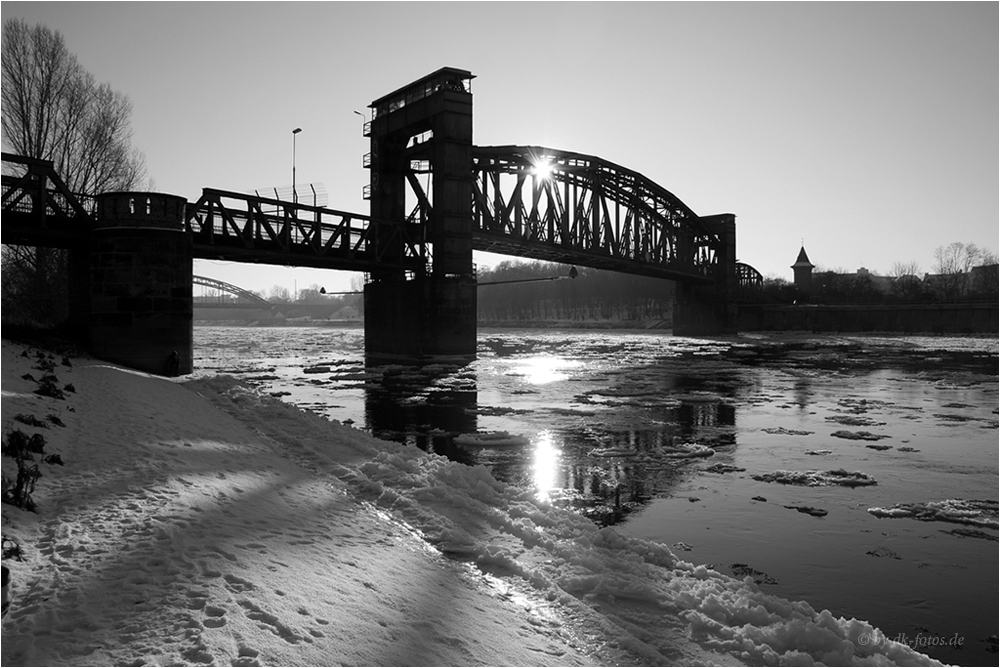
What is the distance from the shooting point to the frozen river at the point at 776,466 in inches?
240

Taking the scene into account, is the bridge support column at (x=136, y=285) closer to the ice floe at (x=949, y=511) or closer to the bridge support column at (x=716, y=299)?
the ice floe at (x=949, y=511)

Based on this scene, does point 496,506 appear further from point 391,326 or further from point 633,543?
point 391,326

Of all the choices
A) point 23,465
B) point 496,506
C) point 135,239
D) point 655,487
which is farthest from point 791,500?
point 135,239

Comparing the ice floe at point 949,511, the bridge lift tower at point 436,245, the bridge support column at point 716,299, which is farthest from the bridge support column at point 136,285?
the bridge support column at point 716,299

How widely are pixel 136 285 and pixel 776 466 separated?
937 inches

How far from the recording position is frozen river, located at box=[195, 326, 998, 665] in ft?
20.0

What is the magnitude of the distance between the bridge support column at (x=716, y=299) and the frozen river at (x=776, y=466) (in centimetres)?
6871

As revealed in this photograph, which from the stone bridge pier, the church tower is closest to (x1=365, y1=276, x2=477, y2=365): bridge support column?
the stone bridge pier

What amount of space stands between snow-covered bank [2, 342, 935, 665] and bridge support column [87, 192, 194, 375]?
18650 mm

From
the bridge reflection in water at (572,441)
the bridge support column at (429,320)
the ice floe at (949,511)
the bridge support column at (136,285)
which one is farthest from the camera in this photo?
the bridge support column at (429,320)

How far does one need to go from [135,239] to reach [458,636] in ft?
84.7

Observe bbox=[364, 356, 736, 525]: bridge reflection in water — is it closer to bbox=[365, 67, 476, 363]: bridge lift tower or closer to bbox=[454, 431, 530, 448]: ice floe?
bbox=[454, 431, 530, 448]: ice floe

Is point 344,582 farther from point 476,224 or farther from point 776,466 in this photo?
point 476,224

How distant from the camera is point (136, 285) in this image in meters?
25.5
